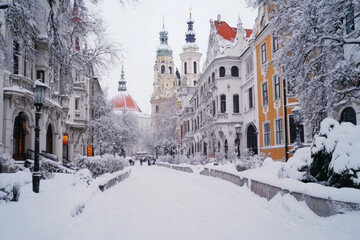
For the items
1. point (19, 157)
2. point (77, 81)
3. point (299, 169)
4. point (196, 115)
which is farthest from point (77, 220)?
point (196, 115)

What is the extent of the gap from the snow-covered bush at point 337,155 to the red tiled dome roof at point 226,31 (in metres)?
32.4

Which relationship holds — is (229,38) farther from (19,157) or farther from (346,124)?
(346,124)

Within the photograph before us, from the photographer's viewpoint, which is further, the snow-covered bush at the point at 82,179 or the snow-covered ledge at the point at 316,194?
the snow-covered bush at the point at 82,179

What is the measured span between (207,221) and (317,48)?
28.1 feet

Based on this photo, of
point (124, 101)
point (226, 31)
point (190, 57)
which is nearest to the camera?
point (226, 31)

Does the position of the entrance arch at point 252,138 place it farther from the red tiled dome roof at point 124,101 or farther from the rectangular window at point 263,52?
the red tiled dome roof at point 124,101

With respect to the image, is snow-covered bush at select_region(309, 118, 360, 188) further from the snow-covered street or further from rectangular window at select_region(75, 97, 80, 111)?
rectangular window at select_region(75, 97, 80, 111)

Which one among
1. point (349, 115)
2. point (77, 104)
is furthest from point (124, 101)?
point (349, 115)

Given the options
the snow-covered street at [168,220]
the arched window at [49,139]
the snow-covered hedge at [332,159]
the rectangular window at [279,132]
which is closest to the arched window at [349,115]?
the rectangular window at [279,132]

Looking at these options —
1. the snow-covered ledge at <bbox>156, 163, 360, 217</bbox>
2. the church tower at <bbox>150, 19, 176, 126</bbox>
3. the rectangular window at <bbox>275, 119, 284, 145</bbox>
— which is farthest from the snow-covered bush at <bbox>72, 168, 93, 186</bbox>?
the church tower at <bbox>150, 19, 176, 126</bbox>

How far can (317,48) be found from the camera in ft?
42.0

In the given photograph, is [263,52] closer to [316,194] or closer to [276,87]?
[276,87]

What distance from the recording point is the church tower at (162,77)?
371 ft

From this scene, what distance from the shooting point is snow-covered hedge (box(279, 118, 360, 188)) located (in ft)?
24.0
